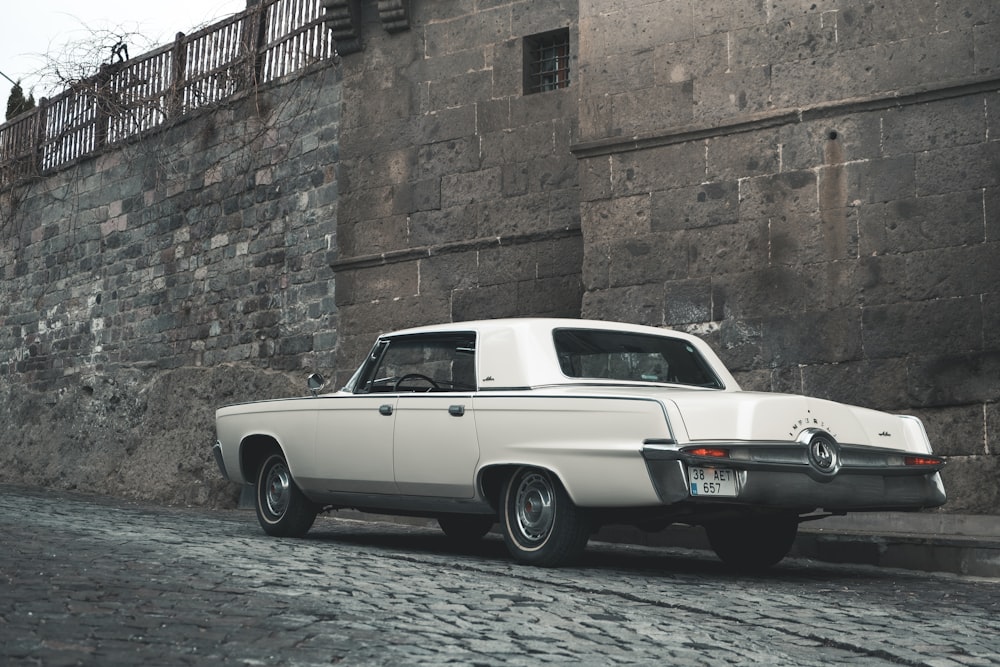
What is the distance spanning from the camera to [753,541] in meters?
7.51

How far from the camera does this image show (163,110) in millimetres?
16500

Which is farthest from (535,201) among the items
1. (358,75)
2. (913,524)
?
(913,524)

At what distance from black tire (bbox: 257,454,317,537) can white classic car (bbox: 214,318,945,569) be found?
13 mm

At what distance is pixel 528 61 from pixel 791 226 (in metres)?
3.71

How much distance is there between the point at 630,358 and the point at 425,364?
1.47 m

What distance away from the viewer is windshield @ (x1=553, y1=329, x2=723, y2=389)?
7188 mm

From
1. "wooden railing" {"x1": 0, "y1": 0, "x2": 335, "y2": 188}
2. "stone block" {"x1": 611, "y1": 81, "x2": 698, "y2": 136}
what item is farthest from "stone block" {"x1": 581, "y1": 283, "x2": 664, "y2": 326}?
"wooden railing" {"x1": 0, "y1": 0, "x2": 335, "y2": 188}

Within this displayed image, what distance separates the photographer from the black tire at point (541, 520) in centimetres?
664

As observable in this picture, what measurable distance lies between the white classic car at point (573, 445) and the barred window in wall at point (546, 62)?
4.93 metres

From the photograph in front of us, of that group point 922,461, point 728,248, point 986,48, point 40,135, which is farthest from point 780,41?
point 40,135

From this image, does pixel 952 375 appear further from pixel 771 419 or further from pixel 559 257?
pixel 559 257

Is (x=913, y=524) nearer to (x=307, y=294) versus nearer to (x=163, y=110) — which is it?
(x=307, y=294)

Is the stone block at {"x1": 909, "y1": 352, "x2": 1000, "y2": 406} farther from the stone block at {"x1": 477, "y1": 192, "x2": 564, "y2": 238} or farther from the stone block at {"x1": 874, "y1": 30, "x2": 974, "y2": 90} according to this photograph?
the stone block at {"x1": 477, "y1": 192, "x2": 564, "y2": 238}

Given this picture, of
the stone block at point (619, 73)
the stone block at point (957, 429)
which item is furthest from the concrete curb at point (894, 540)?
the stone block at point (619, 73)
